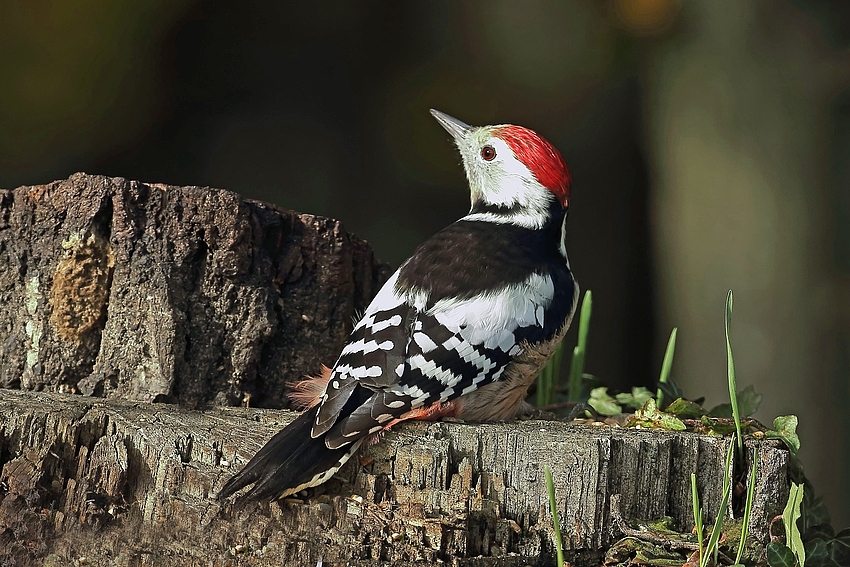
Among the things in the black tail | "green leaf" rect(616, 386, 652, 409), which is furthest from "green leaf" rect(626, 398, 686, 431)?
the black tail

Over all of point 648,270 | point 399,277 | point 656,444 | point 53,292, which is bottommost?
point 656,444

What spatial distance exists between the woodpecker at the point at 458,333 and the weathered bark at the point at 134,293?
0.20m

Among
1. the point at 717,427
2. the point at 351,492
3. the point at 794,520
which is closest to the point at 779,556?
the point at 794,520

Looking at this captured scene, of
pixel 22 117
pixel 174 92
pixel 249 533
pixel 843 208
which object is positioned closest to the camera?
pixel 249 533

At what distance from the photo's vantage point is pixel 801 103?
11.5 ft

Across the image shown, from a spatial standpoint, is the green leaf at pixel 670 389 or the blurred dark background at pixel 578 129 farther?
the blurred dark background at pixel 578 129

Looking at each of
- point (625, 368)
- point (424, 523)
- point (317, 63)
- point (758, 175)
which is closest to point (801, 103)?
point (758, 175)

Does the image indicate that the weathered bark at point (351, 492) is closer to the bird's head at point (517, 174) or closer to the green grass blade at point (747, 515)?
the green grass blade at point (747, 515)

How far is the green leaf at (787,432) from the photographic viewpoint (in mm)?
1557

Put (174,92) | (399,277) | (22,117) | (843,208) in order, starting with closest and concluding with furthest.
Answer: (399,277)
(843,208)
(22,117)
(174,92)

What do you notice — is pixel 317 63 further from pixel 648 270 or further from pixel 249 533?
pixel 249 533

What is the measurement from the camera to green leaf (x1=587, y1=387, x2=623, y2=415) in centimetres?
206

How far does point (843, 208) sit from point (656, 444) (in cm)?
247

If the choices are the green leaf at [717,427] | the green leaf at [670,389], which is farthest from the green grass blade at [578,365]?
the green leaf at [717,427]
